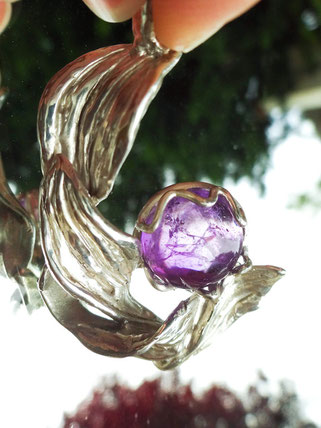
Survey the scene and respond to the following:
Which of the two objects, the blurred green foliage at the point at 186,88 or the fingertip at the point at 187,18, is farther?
the blurred green foliage at the point at 186,88

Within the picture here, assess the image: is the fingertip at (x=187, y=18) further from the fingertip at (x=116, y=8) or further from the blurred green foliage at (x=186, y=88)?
the blurred green foliage at (x=186, y=88)

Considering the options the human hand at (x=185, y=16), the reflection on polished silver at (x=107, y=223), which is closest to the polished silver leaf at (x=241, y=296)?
the reflection on polished silver at (x=107, y=223)

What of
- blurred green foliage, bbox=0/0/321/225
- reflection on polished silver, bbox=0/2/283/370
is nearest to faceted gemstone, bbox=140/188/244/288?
reflection on polished silver, bbox=0/2/283/370

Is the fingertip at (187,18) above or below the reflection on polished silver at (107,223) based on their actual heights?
above

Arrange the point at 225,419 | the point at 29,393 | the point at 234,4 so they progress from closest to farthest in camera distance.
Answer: the point at 234,4, the point at 29,393, the point at 225,419

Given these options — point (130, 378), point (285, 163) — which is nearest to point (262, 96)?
point (285, 163)

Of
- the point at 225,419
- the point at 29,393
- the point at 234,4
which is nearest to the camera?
the point at 234,4

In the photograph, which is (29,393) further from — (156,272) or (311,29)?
(311,29)

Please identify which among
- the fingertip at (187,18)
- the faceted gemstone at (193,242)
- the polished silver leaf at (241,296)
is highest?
the fingertip at (187,18)

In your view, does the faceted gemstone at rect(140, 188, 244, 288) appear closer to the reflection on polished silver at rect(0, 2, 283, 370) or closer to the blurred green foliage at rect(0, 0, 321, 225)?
the reflection on polished silver at rect(0, 2, 283, 370)
